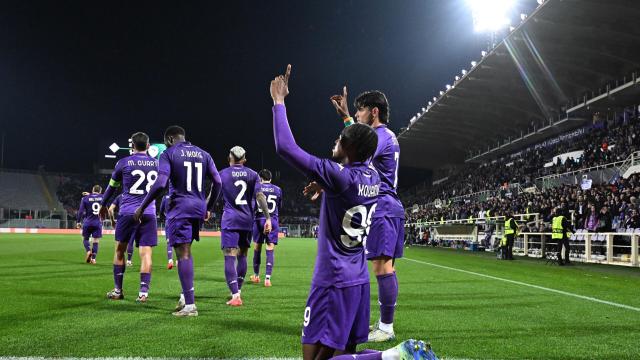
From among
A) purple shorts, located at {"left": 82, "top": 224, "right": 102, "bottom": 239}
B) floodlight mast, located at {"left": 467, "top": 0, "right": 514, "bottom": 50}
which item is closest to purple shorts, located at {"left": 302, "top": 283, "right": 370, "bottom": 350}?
purple shorts, located at {"left": 82, "top": 224, "right": 102, "bottom": 239}

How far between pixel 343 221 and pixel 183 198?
3604 mm

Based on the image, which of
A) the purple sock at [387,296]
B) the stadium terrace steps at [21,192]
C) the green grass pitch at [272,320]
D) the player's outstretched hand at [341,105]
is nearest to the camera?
the player's outstretched hand at [341,105]

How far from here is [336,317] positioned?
2.65 meters

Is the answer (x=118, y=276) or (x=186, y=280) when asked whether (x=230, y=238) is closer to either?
(x=186, y=280)

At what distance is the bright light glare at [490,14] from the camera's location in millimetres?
35125

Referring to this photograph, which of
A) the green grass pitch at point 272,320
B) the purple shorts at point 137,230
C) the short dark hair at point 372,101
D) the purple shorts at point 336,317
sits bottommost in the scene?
the green grass pitch at point 272,320

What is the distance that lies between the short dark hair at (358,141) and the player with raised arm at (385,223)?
1.68m

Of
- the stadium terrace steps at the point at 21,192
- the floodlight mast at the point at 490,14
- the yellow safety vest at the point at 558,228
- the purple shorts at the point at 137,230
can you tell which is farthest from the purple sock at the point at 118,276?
the stadium terrace steps at the point at 21,192

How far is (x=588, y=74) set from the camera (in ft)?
99.6

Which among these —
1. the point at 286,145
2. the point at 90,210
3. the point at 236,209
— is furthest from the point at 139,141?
the point at 90,210

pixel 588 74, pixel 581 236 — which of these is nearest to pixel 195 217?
pixel 581 236

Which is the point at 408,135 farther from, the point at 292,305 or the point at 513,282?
the point at 292,305

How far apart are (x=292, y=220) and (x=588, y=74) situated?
4337 centimetres

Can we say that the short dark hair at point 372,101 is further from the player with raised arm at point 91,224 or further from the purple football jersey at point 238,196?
the player with raised arm at point 91,224
